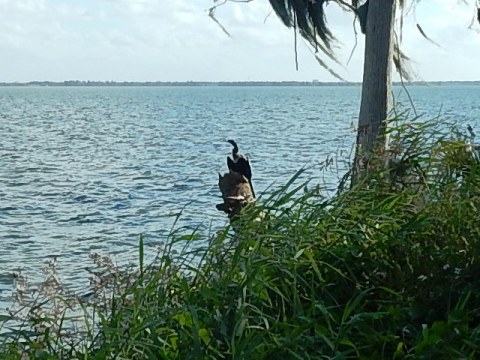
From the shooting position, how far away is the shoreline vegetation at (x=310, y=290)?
2684 mm

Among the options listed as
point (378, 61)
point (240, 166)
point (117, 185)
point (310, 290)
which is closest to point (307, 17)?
point (378, 61)

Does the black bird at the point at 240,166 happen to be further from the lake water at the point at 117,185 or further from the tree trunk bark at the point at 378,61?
the tree trunk bark at the point at 378,61

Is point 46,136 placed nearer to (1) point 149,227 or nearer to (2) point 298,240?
(1) point 149,227

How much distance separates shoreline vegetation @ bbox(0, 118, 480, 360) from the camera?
2.68 m

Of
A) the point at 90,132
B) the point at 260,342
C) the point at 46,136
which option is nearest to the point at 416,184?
the point at 260,342

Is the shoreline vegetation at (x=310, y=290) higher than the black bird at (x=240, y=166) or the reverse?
higher

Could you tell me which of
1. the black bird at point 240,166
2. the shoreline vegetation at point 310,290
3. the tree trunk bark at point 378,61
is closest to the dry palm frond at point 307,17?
the tree trunk bark at point 378,61

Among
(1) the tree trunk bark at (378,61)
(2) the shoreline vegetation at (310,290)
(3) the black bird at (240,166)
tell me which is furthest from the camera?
(3) the black bird at (240,166)

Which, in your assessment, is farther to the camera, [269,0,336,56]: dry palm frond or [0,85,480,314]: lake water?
[0,85,480,314]: lake water

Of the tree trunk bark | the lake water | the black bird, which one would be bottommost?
the lake water

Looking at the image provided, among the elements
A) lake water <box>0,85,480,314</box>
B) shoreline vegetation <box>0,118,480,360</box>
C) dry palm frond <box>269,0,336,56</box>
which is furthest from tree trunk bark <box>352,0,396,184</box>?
shoreline vegetation <box>0,118,480,360</box>

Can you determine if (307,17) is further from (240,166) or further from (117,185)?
(117,185)

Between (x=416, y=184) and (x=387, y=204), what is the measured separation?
354mm

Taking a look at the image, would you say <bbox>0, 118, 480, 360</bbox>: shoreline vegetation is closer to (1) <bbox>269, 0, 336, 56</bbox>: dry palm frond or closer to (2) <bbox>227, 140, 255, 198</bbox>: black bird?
(2) <bbox>227, 140, 255, 198</bbox>: black bird
